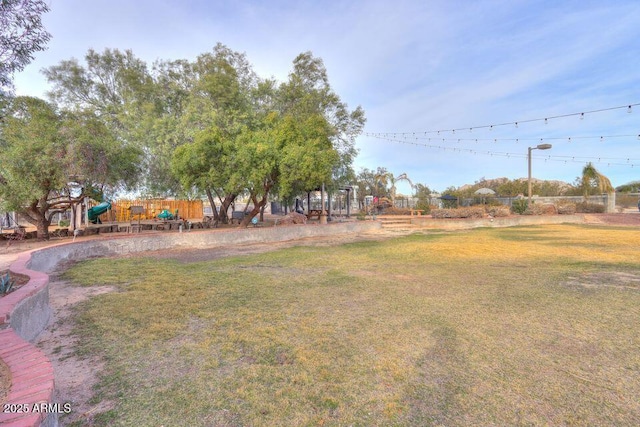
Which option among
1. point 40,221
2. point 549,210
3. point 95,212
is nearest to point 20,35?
point 40,221

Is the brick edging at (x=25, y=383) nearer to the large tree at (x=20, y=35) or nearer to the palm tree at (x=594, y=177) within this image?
the large tree at (x=20, y=35)

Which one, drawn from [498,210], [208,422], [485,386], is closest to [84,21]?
[208,422]

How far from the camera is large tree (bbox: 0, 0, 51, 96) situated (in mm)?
4125

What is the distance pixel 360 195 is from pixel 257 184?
1107 inches

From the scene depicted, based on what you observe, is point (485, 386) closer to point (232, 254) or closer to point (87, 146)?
point (232, 254)

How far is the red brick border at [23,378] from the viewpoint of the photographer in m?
1.59

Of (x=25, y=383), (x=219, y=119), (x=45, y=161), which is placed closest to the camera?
(x=25, y=383)

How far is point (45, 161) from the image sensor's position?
8836mm

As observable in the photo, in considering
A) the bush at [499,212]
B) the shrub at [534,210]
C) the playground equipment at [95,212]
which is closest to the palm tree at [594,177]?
the shrub at [534,210]

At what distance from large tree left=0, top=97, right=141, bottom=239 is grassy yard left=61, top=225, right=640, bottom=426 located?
4.78m

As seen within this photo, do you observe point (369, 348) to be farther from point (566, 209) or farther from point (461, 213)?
point (566, 209)

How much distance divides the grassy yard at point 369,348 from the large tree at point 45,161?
4780 millimetres

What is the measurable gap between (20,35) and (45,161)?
5.85 m

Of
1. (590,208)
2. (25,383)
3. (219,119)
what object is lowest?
(25,383)
